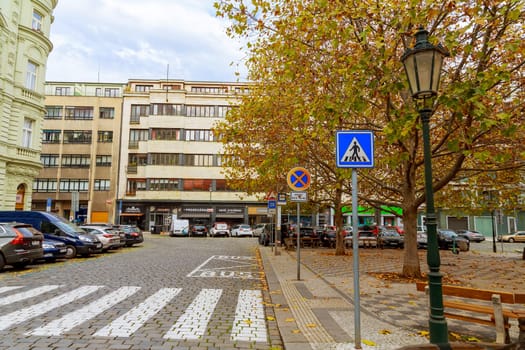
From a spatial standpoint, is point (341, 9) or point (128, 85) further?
point (128, 85)

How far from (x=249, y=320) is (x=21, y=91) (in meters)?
29.0

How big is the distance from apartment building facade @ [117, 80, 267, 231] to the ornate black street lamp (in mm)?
43323

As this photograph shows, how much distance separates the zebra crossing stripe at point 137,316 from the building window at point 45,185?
49608 mm

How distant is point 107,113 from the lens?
52406 mm

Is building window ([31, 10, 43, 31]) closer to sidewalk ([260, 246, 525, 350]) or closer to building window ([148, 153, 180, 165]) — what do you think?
building window ([148, 153, 180, 165])

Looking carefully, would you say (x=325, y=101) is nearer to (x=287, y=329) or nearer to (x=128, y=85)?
(x=287, y=329)

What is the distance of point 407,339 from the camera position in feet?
16.8

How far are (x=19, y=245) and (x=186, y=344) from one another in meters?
9.88

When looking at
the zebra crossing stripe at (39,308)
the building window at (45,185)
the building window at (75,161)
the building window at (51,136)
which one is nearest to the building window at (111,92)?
the building window at (51,136)

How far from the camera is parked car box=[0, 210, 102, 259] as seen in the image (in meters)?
16.5

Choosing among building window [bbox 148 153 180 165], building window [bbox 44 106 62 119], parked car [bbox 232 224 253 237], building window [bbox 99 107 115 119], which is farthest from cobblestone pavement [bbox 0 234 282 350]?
building window [bbox 44 106 62 119]

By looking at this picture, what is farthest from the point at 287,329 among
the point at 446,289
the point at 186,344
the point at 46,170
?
the point at 46,170

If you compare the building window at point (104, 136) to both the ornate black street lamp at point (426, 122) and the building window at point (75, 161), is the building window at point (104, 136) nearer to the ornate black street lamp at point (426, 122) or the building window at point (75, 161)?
the building window at point (75, 161)

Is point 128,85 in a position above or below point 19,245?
above
